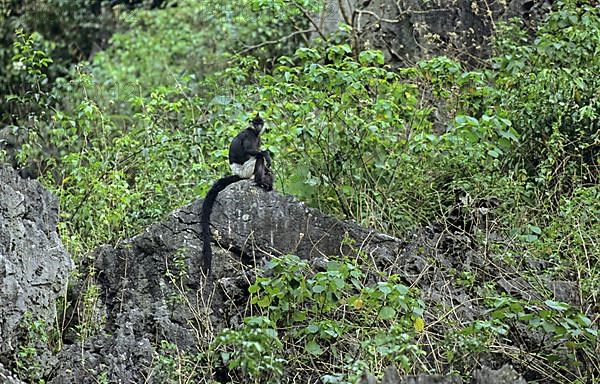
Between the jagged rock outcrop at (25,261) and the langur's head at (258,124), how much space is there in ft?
6.40

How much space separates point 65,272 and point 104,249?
0.43 meters

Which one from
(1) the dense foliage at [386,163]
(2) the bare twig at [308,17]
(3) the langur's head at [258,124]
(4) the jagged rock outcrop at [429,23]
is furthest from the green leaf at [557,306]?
(2) the bare twig at [308,17]

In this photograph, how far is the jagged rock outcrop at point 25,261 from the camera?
728 cm

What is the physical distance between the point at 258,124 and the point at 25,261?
244 cm

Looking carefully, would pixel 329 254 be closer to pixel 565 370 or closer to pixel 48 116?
pixel 565 370

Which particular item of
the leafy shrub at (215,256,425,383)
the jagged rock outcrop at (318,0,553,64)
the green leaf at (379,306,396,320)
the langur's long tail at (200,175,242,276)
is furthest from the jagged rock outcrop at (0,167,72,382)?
the jagged rock outcrop at (318,0,553,64)

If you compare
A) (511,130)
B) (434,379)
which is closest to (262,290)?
(434,379)

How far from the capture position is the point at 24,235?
7.67 meters

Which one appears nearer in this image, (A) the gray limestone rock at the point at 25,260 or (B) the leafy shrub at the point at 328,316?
(B) the leafy shrub at the point at 328,316

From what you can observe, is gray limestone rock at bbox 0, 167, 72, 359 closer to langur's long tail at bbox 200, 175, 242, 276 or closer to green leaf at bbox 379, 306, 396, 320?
langur's long tail at bbox 200, 175, 242, 276

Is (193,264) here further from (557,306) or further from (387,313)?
(557,306)

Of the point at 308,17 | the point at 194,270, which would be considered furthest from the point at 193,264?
→ the point at 308,17

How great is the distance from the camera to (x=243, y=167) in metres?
8.80

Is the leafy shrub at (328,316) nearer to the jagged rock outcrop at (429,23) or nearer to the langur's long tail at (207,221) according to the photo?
the langur's long tail at (207,221)
